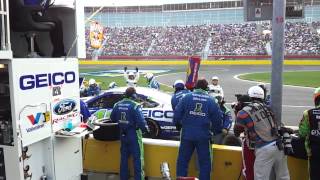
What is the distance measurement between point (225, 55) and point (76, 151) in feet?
158

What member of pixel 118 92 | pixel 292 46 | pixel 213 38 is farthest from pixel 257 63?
pixel 118 92

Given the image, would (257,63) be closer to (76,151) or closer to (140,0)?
(140,0)

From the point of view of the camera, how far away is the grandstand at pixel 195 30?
5378 cm

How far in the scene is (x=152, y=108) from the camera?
10.1 m

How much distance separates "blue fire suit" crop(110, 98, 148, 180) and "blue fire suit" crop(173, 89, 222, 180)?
2.18 feet

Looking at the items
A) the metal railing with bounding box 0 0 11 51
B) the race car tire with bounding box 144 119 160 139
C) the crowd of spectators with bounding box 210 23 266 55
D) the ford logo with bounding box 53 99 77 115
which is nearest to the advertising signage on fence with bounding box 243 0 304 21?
the ford logo with bounding box 53 99 77 115

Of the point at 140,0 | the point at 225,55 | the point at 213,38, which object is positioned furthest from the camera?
the point at 140,0

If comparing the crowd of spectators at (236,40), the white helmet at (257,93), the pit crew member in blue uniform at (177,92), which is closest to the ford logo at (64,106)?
the white helmet at (257,93)

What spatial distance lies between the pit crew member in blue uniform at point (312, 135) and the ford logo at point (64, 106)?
3.12 m

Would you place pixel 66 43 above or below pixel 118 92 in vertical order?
above

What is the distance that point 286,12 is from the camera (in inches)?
220

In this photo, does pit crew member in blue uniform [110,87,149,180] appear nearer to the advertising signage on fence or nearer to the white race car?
the advertising signage on fence

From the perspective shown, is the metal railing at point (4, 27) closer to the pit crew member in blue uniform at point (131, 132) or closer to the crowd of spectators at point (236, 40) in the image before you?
the pit crew member in blue uniform at point (131, 132)

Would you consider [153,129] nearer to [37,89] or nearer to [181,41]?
[37,89]
